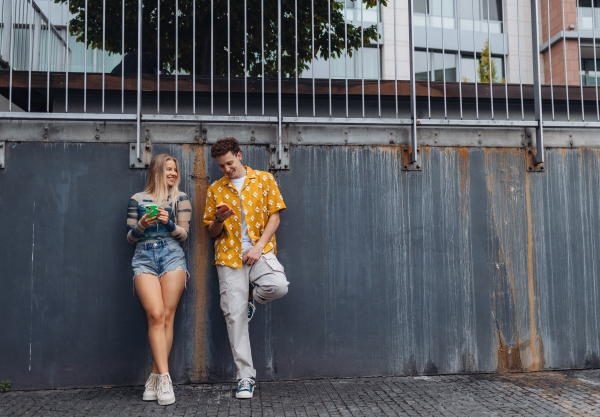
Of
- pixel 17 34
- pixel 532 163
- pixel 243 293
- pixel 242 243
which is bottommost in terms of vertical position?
pixel 243 293

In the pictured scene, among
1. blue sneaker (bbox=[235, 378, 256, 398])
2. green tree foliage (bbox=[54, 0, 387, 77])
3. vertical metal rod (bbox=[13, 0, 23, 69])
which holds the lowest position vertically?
blue sneaker (bbox=[235, 378, 256, 398])

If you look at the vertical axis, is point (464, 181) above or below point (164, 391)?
above

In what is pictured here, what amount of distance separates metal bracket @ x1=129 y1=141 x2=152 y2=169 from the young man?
698 millimetres

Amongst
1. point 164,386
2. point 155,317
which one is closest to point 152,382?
point 164,386

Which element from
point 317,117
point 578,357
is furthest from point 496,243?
point 317,117

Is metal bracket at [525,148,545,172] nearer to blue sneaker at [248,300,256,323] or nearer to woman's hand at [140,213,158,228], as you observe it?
blue sneaker at [248,300,256,323]

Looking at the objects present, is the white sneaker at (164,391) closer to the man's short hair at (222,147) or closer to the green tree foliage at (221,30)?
the man's short hair at (222,147)

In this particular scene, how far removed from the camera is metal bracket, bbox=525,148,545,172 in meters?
5.13

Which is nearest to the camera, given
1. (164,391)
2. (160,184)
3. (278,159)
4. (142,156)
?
(164,391)

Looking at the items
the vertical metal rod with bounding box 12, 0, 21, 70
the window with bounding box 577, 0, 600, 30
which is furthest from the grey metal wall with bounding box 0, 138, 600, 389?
the window with bounding box 577, 0, 600, 30

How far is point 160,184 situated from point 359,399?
2.41 metres

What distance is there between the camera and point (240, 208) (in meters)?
4.37

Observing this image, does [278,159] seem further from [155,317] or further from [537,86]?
[537,86]

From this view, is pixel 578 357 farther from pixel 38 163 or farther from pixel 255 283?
pixel 38 163
